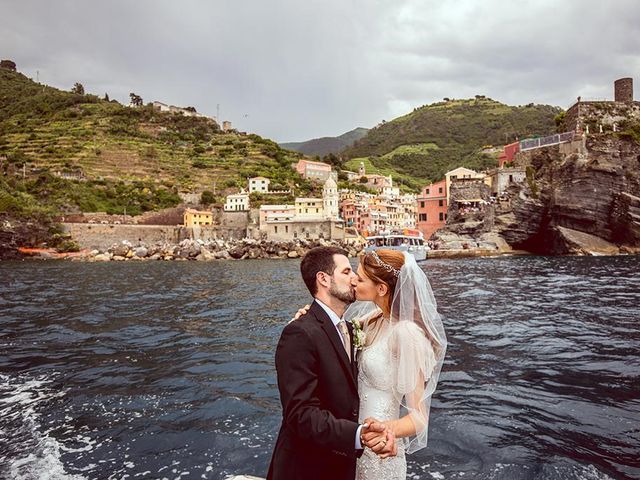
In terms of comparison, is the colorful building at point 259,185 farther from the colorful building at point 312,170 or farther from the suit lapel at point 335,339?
the suit lapel at point 335,339

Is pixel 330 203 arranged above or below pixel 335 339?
above

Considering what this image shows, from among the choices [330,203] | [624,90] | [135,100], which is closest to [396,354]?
[330,203]

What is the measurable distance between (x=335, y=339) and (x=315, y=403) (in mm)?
354

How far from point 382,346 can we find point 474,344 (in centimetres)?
821

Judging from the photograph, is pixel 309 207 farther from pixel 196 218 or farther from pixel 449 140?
pixel 449 140

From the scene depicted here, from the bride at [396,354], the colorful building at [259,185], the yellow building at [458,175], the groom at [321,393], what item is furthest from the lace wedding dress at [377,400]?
the colorful building at [259,185]

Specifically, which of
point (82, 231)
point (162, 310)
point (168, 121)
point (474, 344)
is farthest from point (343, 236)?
point (168, 121)

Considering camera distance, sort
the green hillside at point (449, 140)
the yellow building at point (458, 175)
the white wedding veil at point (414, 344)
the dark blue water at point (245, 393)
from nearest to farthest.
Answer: the white wedding veil at point (414, 344) → the dark blue water at point (245, 393) → the yellow building at point (458, 175) → the green hillside at point (449, 140)

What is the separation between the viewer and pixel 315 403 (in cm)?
206

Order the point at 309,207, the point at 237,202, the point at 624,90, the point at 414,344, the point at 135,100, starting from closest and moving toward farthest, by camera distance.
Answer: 1. the point at 414,344
2. the point at 624,90
3. the point at 309,207
4. the point at 237,202
5. the point at 135,100

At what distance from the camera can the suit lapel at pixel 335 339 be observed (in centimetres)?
224

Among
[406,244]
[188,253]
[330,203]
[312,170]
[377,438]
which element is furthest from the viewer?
[312,170]

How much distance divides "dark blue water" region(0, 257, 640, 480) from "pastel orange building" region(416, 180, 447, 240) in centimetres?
5006

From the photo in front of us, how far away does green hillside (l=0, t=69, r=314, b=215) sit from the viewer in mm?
69812
